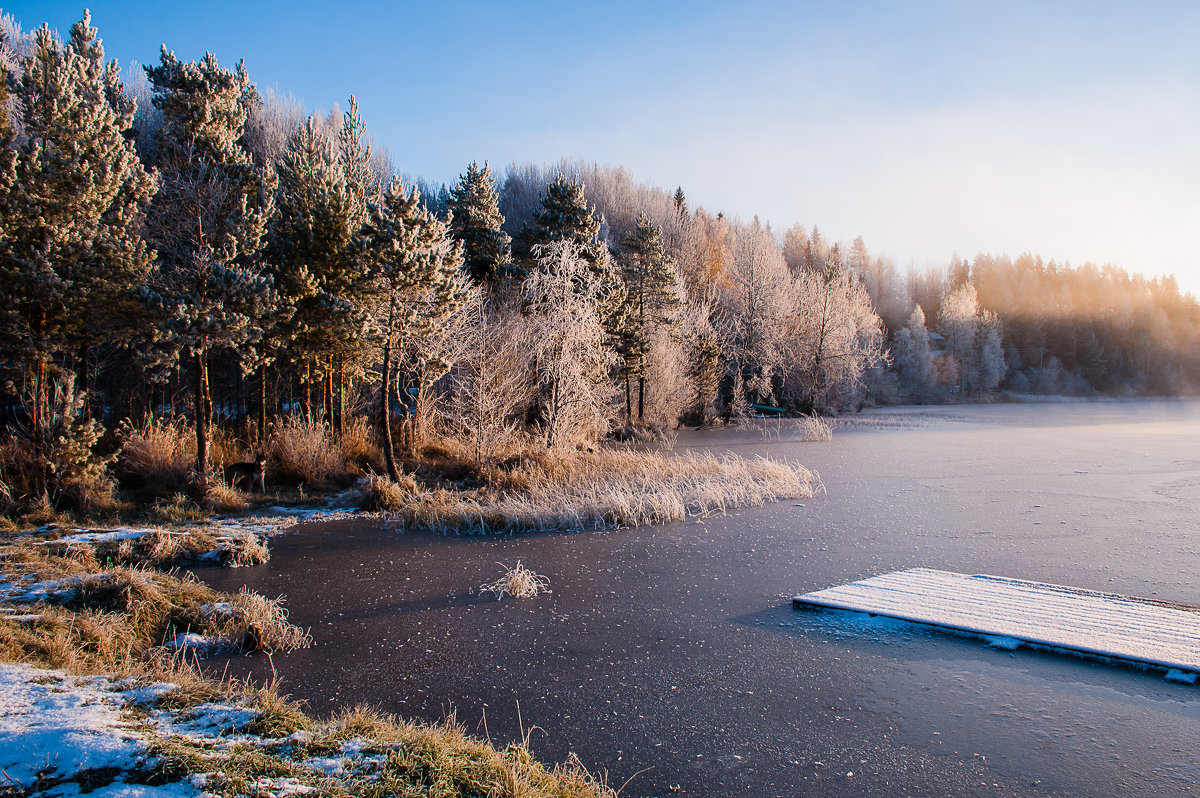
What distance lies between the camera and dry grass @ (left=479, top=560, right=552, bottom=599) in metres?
8.18

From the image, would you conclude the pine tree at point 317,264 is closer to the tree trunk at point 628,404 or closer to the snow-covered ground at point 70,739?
the snow-covered ground at point 70,739

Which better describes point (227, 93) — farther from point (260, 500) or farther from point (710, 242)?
point (710, 242)

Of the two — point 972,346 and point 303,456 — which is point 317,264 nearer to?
point 303,456

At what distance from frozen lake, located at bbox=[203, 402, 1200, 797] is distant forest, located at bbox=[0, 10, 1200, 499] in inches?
231

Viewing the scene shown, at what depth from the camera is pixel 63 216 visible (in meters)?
12.7

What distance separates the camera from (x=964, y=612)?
22.8 feet

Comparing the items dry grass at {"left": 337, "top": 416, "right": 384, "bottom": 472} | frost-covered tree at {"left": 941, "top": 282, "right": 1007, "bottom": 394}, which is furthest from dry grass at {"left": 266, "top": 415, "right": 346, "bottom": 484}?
frost-covered tree at {"left": 941, "top": 282, "right": 1007, "bottom": 394}

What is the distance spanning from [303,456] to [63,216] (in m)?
6.73

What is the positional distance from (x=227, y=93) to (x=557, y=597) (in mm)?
13859

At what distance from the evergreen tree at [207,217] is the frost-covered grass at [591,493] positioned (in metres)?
5.25

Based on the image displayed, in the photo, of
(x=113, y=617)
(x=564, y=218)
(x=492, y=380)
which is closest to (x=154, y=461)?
(x=492, y=380)

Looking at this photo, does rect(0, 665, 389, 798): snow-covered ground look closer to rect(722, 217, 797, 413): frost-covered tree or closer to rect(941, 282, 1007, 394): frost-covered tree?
rect(722, 217, 797, 413): frost-covered tree

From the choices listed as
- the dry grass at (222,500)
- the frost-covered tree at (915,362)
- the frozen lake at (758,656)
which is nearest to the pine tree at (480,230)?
the dry grass at (222,500)

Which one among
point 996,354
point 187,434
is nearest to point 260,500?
point 187,434
